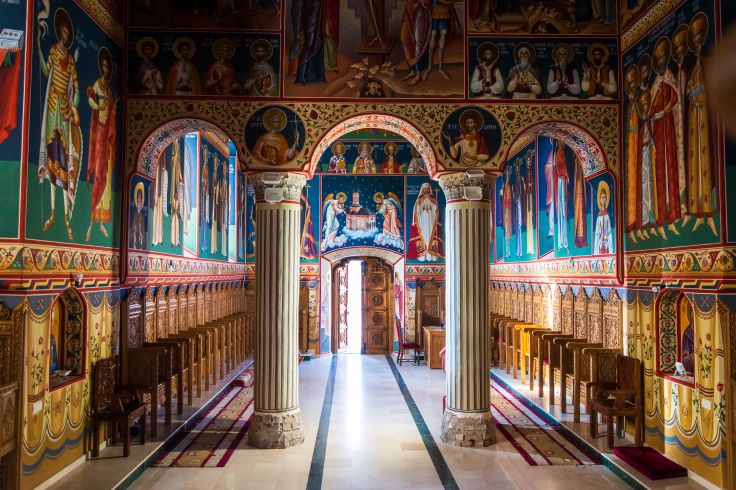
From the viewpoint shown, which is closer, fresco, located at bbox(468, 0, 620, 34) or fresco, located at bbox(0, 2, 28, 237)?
fresco, located at bbox(0, 2, 28, 237)

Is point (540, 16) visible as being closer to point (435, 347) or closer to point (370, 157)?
point (435, 347)

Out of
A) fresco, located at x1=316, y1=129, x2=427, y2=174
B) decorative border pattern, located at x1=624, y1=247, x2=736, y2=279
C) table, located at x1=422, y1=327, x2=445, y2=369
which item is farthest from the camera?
fresco, located at x1=316, y1=129, x2=427, y2=174

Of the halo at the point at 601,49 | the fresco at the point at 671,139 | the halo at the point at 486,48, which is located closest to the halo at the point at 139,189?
the halo at the point at 486,48

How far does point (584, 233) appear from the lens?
9.79 m

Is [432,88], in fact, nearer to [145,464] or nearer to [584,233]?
[584,233]

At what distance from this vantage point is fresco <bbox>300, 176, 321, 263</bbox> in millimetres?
16891

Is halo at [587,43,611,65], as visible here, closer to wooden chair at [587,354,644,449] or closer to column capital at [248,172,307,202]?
wooden chair at [587,354,644,449]

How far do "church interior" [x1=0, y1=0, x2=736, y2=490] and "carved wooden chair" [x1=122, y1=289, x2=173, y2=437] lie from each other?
0.15ft

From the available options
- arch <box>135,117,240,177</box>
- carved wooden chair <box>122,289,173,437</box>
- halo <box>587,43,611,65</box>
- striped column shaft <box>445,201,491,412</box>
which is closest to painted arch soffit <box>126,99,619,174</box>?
arch <box>135,117,240,177</box>

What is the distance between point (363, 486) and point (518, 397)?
5235 mm

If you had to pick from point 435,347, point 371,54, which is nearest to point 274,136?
point 371,54

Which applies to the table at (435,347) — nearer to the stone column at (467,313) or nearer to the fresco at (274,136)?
the stone column at (467,313)

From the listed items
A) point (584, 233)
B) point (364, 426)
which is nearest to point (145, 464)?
point (364, 426)

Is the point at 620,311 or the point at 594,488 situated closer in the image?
the point at 594,488
